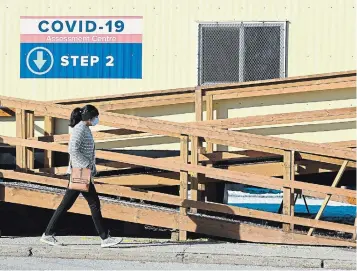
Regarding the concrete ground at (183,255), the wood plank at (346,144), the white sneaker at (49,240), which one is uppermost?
the wood plank at (346,144)

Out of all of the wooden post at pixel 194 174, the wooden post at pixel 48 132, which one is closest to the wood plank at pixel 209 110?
the wooden post at pixel 194 174

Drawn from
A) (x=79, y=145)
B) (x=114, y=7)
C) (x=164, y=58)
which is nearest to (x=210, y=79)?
(x=164, y=58)

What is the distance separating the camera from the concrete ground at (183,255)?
984cm

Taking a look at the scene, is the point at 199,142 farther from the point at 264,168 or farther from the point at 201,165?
the point at 264,168

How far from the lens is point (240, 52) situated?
12992mm

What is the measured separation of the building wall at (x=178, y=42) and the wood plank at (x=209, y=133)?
1.43 m

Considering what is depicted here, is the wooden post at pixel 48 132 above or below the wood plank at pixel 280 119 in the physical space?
below

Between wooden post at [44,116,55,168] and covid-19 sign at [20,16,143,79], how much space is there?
91cm

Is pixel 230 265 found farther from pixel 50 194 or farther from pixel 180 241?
pixel 50 194

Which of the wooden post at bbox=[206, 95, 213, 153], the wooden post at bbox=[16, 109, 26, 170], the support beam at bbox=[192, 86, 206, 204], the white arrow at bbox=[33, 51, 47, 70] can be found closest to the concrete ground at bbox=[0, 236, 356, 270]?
the support beam at bbox=[192, 86, 206, 204]

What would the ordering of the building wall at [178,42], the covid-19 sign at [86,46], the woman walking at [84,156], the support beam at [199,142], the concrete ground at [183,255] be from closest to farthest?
1. the concrete ground at [183,255]
2. the woman walking at [84,156]
3. the support beam at [199,142]
4. the building wall at [178,42]
5. the covid-19 sign at [86,46]

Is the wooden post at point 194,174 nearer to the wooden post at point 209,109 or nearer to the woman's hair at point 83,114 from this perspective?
the wooden post at point 209,109

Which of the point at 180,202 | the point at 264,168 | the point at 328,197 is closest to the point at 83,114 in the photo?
the point at 180,202

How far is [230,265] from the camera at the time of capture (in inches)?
391
